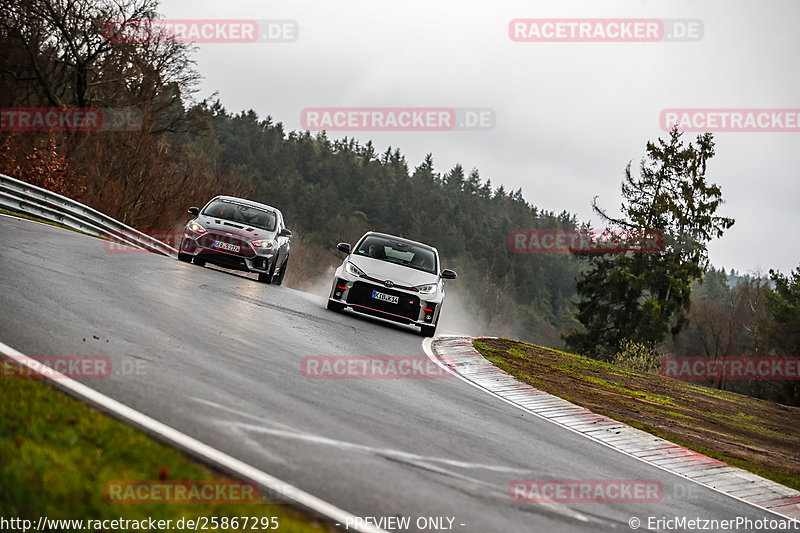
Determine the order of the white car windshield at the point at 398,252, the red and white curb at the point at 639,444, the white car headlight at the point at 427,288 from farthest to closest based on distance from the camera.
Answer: the white car windshield at the point at 398,252 < the white car headlight at the point at 427,288 < the red and white curb at the point at 639,444

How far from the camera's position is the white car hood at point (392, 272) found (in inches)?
615

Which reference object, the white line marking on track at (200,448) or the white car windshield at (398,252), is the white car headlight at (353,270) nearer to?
the white car windshield at (398,252)

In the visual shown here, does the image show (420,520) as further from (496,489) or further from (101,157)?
(101,157)

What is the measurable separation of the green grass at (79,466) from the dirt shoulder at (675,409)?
23.4 feet

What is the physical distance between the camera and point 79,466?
178 inches

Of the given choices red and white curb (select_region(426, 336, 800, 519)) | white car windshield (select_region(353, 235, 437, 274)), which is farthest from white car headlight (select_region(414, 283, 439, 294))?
red and white curb (select_region(426, 336, 800, 519))

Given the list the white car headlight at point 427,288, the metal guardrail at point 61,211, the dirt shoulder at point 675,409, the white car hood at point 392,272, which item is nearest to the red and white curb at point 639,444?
the dirt shoulder at point 675,409

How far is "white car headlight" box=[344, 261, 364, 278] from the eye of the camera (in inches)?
616

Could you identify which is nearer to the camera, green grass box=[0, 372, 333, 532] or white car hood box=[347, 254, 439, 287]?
green grass box=[0, 372, 333, 532]

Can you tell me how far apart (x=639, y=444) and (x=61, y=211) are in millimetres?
18510

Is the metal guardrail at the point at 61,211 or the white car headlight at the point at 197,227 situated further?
the metal guardrail at the point at 61,211

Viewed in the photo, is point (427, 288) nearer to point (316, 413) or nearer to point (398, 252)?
point (398, 252)

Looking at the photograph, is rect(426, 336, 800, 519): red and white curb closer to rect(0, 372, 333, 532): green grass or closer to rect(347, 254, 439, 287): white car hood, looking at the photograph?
rect(347, 254, 439, 287): white car hood

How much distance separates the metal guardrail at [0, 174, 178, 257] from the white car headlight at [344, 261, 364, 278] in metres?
10.3
